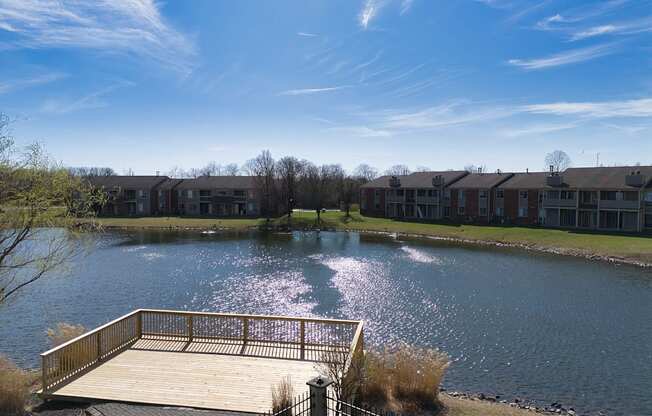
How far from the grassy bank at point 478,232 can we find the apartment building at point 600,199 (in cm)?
444

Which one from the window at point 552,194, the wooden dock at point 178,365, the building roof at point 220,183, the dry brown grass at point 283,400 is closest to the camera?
the dry brown grass at point 283,400

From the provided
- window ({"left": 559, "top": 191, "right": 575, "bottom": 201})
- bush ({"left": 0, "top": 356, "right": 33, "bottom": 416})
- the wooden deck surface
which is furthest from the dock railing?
window ({"left": 559, "top": 191, "right": 575, "bottom": 201})

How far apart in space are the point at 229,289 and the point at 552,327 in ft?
67.5

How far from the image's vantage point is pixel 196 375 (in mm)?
14188

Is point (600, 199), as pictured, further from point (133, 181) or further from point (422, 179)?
point (133, 181)

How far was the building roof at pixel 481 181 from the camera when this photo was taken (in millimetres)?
68875

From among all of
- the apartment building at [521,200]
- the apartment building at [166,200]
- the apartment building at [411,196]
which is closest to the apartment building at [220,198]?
the apartment building at [166,200]

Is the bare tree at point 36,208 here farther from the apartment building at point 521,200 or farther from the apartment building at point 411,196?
the apartment building at point 411,196

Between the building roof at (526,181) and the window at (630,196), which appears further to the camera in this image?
the building roof at (526,181)

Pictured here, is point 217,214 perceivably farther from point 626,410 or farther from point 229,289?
point 626,410

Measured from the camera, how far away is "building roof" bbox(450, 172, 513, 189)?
68875mm

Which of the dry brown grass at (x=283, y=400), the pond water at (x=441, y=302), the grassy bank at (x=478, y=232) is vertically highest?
the grassy bank at (x=478, y=232)

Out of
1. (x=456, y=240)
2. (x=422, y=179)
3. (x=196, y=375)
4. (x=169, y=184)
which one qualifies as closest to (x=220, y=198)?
(x=169, y=184)

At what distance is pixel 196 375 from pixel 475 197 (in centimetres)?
6107
